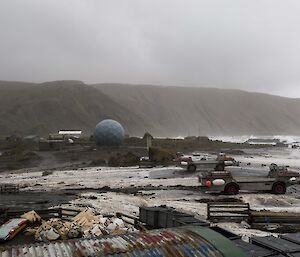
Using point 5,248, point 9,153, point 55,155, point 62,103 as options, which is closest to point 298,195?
point 5,248

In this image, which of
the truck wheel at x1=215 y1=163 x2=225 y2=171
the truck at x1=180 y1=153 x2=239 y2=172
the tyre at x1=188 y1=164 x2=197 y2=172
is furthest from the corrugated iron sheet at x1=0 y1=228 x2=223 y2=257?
the tyre at x1=188 y1=164 x2=197 y2=172

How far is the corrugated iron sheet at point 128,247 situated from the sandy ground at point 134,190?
29.2 feet

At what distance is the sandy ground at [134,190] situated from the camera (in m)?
23.3

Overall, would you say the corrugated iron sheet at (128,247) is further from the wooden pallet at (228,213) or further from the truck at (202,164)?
the truck at (202,164)

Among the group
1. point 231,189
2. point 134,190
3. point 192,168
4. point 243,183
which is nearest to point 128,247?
point 231,189

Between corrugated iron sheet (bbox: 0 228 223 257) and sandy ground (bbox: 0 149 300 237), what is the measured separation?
890 centimetres

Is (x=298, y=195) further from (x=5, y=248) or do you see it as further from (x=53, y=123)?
(x=53, y=123)

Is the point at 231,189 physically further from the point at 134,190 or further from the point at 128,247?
the point at 128,247

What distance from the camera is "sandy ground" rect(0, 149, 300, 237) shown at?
919 inches

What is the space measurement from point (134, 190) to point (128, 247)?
20.9 metres

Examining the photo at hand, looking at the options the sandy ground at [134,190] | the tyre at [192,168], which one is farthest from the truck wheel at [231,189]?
the tyre at [192,168]

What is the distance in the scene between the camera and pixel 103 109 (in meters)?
194

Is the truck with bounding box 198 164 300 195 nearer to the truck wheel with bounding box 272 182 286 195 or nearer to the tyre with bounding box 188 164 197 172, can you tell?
the truck wheel with bounding box 272 182 286 195

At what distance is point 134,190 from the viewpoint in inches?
1157
